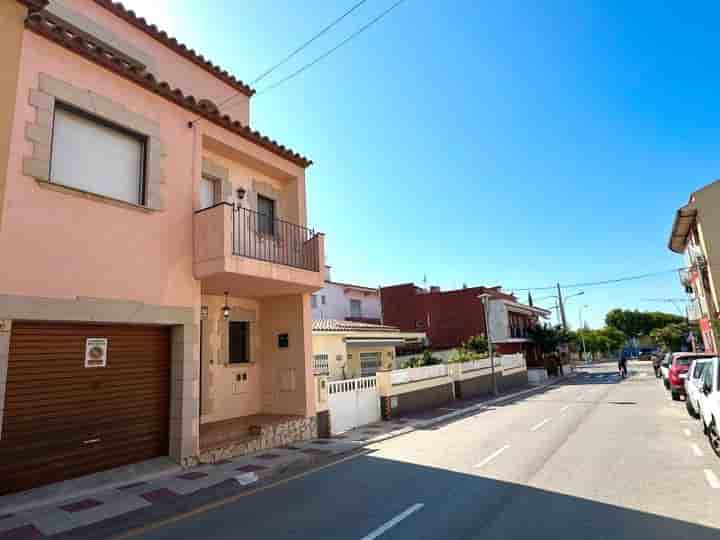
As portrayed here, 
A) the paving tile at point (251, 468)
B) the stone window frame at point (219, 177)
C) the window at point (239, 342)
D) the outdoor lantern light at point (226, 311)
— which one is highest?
the stone window frame at point (219, 177)

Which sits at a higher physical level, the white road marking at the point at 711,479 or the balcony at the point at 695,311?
the balcony at the point at 695,311

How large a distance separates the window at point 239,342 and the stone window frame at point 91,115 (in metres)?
4.25

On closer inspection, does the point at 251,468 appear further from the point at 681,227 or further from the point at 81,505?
the point at 681,227

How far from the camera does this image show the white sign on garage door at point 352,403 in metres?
12.2

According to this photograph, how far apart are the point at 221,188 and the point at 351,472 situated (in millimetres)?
7050

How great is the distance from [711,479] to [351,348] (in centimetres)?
1702

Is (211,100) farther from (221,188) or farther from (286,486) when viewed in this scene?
(286,486)

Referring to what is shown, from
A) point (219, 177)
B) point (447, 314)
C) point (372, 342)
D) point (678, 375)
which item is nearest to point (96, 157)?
point (219, 177)

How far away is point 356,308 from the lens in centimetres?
3575

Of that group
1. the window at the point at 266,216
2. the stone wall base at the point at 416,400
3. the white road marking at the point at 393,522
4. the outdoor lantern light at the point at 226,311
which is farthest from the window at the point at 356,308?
the white road marking at the point at 393,522

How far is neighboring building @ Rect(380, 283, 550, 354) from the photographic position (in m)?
35.8

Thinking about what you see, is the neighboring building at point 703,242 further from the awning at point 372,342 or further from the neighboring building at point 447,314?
the awning at point 372,342

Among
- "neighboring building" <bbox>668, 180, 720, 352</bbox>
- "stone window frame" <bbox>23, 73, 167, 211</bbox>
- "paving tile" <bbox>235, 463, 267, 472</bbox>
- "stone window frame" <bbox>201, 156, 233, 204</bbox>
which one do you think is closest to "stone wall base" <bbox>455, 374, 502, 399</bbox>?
"neighboring building" <bbox>668, 180, 720, 352</bbox>

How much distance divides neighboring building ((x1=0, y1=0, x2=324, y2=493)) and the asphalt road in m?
2.70
